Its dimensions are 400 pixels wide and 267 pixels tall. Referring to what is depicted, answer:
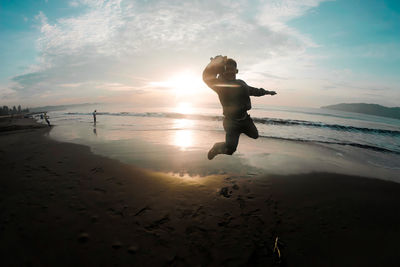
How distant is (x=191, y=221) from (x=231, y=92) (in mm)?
2913

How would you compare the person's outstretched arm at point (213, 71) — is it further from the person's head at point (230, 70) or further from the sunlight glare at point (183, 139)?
the sunlight glare at point (183, 139)

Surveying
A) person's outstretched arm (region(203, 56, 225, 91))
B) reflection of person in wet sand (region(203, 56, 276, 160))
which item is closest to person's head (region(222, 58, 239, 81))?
reflection of person in wet sand (region(203, 56, 276, 160))

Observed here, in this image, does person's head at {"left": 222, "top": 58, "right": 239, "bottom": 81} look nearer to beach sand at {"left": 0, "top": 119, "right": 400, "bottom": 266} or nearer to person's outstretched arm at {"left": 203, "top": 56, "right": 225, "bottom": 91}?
person's outstretched arm at {"left": 203, "top": 56, "right": 225, "bottom": 91}

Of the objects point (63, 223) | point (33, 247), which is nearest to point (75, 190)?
point (63, 223)

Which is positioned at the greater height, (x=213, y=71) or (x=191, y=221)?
(x=213, y=71)

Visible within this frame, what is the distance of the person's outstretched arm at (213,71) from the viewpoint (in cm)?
407

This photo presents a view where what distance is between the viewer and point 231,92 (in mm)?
4219

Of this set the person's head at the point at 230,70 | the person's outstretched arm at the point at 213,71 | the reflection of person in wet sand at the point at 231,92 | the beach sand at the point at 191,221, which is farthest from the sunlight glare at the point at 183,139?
the person's head at the point at 230,70

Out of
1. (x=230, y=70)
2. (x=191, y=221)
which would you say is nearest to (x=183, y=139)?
(x=230, y=70)

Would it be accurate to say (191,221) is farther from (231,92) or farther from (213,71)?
(213,71)

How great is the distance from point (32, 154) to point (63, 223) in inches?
271

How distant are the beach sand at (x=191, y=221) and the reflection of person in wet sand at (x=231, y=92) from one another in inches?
63.6

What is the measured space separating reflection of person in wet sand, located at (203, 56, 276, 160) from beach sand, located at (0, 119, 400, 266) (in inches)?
63.6

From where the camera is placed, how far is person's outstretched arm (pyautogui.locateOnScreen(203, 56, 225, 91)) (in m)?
4.07
